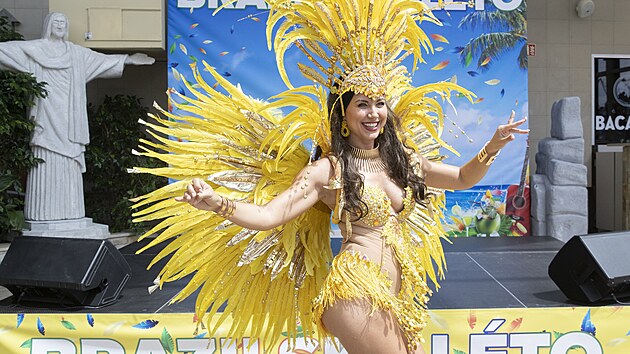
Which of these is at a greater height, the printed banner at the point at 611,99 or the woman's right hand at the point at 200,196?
the printed banner at the point at 611,99

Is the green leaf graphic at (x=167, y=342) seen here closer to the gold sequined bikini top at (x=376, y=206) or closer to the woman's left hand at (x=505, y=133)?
the gold sequined bikini top at (x=376, y=206)

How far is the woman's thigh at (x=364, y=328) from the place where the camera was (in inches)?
73.1

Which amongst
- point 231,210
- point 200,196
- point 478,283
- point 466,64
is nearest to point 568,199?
point 466,64

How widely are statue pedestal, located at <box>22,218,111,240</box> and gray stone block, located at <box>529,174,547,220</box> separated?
4.87m

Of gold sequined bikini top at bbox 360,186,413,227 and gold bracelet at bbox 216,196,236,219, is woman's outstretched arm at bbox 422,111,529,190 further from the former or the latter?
gold bracelet at bbox 216,196,236,219

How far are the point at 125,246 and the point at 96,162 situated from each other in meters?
1.02

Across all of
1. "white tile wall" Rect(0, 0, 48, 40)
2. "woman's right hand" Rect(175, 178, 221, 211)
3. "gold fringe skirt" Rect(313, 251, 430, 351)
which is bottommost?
"gold fringe skirt" Rect(313, 251, 430, 351)

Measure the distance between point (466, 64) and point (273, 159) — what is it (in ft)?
17.0

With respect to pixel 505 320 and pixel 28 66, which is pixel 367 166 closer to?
pixel 505 320

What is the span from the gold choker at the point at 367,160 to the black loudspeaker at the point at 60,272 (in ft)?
6.86

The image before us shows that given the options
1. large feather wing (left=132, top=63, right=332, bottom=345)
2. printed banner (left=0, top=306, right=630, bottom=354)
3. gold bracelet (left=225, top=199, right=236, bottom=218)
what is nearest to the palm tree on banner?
printed banner (left=0, top=306, right=630, bottom=354)

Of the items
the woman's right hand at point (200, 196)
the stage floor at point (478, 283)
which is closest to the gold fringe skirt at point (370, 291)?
the woman's right hand at point (200, 196)

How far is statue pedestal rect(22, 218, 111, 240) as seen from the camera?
19.2 feet

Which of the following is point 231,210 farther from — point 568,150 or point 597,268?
point 568,150
